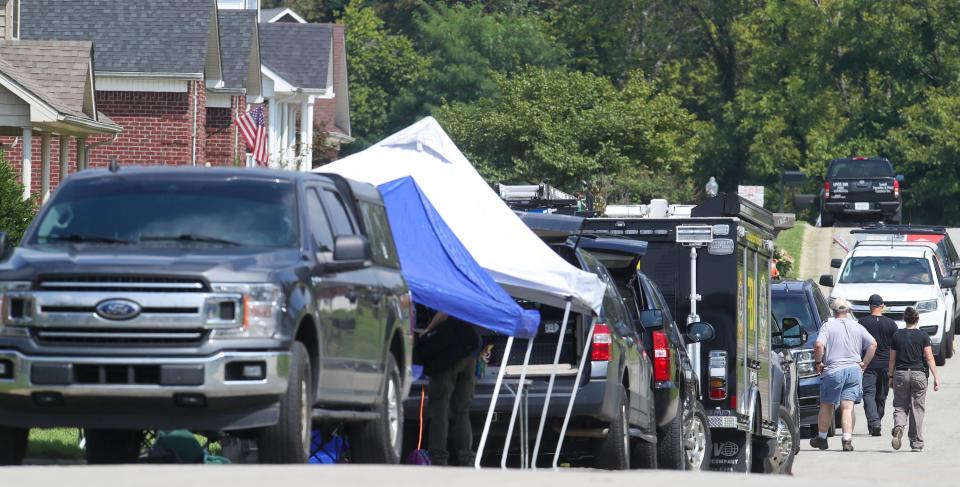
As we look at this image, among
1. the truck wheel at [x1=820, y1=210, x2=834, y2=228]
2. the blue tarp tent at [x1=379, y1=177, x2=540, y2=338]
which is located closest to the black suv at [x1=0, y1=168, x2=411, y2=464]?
the blue tarp tent at [x1=379, y1=177, x2=540, y2=338]

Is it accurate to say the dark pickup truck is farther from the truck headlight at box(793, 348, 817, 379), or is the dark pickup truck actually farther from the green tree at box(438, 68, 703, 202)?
the truck headlight at box(793, 348, 817, 379)

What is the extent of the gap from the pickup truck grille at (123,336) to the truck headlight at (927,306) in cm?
2230

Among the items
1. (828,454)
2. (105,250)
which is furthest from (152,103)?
(105,250)

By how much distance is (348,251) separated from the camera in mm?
10688

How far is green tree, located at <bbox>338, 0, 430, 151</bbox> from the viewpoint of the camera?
74875 millimetres

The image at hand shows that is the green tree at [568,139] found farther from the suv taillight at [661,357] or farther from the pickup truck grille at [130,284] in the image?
the pickup truck grille at [130,284]

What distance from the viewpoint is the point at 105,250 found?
10.3m

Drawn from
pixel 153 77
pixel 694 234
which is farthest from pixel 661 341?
pixel 153 77

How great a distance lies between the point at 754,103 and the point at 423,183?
177ft

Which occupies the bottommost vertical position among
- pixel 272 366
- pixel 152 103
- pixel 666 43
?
pixel 272 366

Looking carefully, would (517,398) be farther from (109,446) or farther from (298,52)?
(298,52)

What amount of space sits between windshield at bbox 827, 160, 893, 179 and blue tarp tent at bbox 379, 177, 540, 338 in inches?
1459

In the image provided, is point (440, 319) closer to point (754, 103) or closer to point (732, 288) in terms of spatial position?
point (732, 288)

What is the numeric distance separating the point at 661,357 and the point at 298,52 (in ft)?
110
